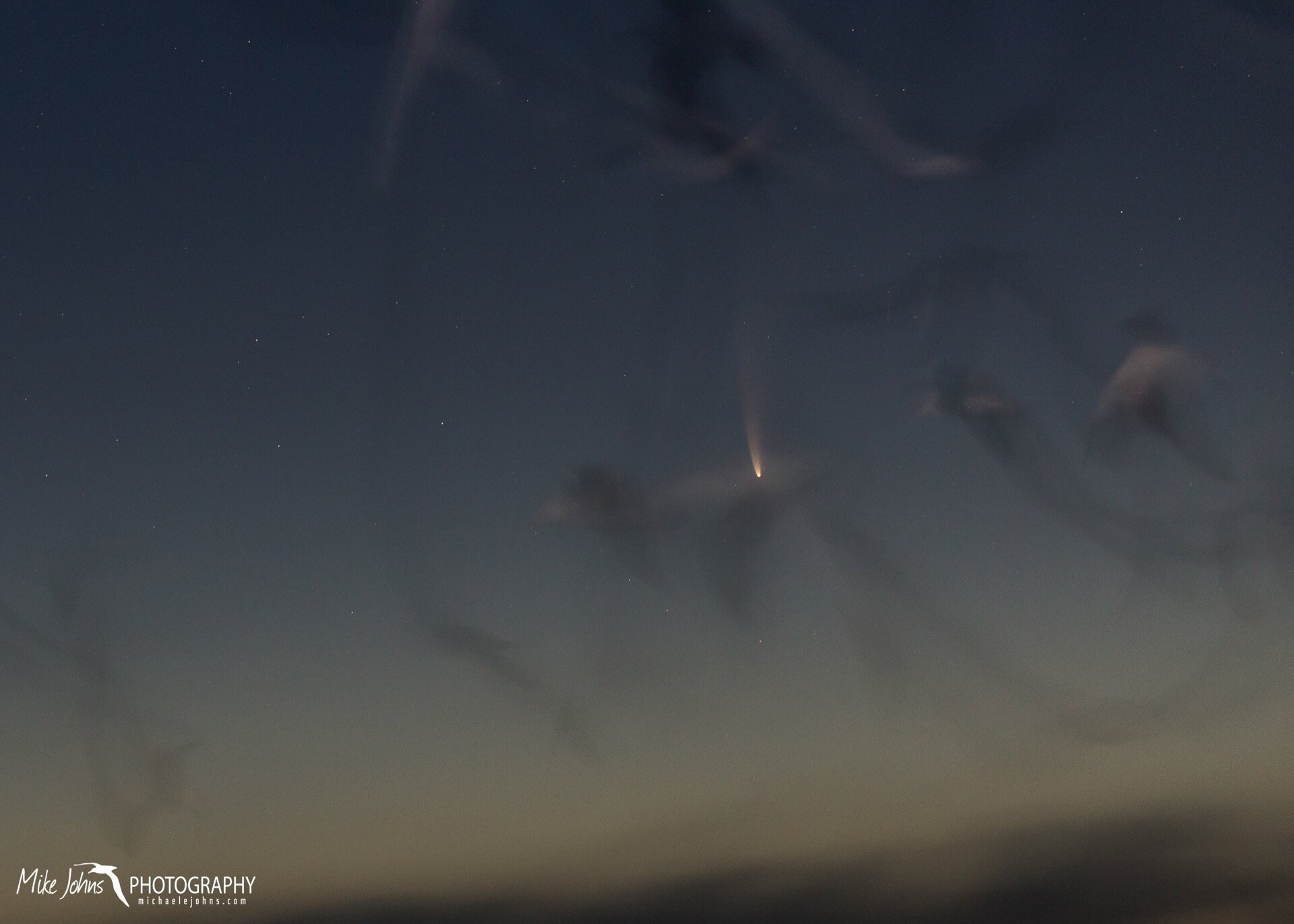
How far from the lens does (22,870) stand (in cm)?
3566

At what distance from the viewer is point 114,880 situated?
34.9 meters

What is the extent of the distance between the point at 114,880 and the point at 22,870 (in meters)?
4.68
